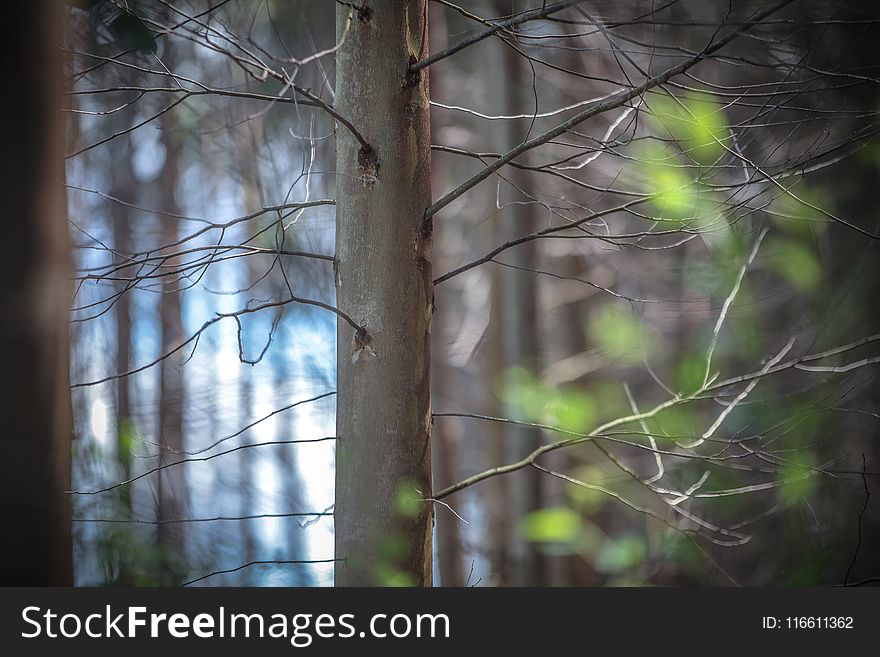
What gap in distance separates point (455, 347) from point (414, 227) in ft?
14.7

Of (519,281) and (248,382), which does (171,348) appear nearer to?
(248,382)

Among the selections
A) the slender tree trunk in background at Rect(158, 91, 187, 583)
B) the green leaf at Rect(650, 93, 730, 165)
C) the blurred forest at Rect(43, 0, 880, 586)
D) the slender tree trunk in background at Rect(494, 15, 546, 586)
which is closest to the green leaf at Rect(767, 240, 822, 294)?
the blurred forest at Rect(43, 0, 880, 586)

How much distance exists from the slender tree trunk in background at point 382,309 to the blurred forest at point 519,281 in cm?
2

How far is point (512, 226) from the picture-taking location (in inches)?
140

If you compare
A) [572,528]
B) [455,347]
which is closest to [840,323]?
[572,528]

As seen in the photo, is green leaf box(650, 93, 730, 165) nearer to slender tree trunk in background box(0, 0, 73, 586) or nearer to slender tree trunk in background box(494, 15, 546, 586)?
slender tree trunk in background box(0, 0, 73, 586)

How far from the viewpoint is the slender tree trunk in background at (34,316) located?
3.68 ft

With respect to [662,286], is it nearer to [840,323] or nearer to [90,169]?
[840,323]

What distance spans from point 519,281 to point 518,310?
0.50 ft

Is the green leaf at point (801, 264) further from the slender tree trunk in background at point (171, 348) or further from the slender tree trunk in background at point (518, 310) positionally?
the slender tree trunk in background at point (171, 348)

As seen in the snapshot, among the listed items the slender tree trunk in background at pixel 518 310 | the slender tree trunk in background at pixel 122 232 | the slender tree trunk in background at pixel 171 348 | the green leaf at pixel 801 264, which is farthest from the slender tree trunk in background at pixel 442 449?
the green leaf at pixel 801 264

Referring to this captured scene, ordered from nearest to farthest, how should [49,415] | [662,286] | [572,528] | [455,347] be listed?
[49,415], [572,528], [662,286], [455,347]

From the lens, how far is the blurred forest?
128 centimetres

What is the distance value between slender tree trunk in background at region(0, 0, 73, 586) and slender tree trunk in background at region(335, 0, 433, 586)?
0.46 meters
